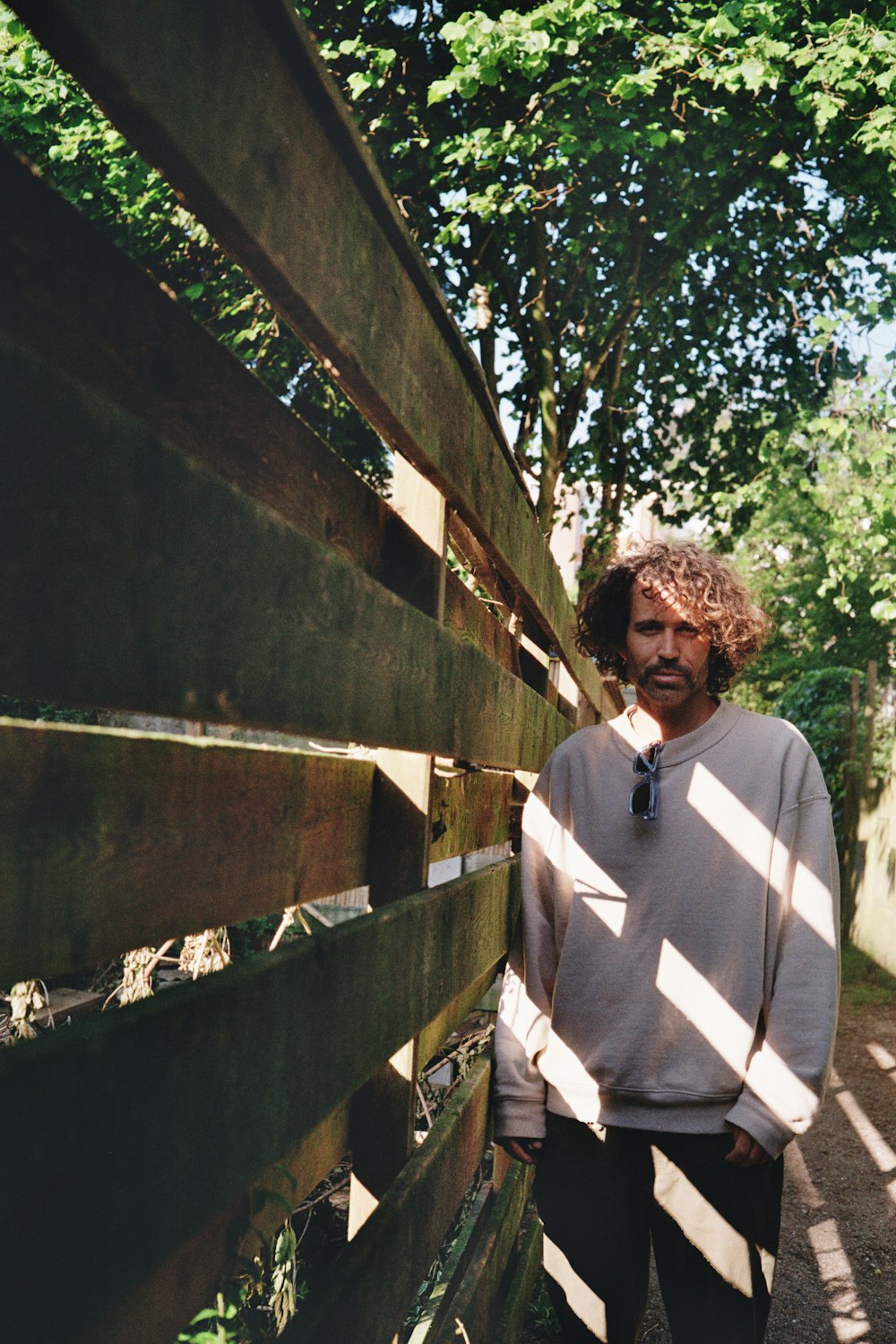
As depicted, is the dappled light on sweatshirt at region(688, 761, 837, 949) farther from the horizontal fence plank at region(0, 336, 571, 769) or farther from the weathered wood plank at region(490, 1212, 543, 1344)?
the weathered wood plank at region(490, 1212, 543, 1344)

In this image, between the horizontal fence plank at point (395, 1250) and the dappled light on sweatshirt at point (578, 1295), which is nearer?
the horizontal fence plank at point (395, 1250)

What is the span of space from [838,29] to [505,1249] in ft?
19.7

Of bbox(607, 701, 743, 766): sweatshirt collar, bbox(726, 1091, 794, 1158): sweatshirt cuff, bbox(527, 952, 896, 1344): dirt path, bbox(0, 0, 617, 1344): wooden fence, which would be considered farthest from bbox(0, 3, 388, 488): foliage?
bbox(0, 0, 617, 1344): wooden fence

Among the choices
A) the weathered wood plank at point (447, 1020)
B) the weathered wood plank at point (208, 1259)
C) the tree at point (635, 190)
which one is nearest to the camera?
the weathered wood plank at point (208, 1259)

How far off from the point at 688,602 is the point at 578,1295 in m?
1.39

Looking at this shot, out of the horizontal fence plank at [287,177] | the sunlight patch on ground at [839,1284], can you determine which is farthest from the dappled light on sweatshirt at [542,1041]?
the sunlight patch on ground at [839,1284]

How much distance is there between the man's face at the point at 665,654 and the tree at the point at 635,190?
3.80 meters

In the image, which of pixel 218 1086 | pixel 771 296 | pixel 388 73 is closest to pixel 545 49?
pixel 388 73

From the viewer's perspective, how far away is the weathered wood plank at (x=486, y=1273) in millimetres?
2045

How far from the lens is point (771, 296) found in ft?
27.2

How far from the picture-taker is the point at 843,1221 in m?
4.40

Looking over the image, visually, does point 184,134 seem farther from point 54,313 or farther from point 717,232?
point 717,232

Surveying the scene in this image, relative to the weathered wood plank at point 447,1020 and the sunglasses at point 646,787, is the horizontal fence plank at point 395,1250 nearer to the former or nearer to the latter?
the weathered wood plank at point 447,1020

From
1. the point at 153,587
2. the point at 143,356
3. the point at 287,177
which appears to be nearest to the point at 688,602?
the point at 287,177
